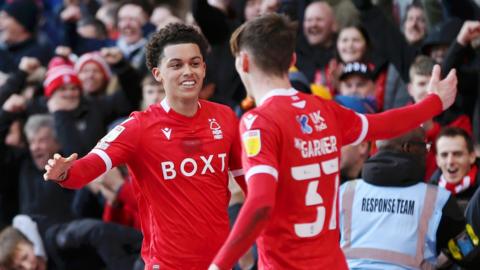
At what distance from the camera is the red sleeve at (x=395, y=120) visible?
550 cm

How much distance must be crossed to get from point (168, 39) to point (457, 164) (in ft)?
9.74

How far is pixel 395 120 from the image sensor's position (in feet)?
18.1

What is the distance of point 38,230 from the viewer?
Answer: 9273 millimetres

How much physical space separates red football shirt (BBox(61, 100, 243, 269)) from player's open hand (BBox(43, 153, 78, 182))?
41 centimetres

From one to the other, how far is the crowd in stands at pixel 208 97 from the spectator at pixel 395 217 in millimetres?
37

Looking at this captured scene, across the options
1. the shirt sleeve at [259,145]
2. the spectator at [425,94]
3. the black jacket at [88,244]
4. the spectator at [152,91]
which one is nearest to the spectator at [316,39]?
the spectator at [425,94]

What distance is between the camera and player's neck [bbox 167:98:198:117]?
20.0 ft

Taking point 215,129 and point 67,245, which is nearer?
point 215,129

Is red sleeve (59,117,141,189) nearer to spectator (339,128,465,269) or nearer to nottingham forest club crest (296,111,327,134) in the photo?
nottingham forest club crest (296,111,327,134)

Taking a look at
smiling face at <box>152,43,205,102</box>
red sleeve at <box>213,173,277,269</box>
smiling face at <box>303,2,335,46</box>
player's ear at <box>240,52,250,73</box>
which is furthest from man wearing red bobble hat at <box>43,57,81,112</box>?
red sleeve at <box>213,173,277,269</box>

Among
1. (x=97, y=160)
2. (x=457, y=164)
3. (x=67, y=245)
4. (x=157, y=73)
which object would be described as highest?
(x=157, y=73)

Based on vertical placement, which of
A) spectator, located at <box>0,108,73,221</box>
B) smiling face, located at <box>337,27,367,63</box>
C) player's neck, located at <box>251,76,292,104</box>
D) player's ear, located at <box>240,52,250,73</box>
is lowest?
spectator, located at <box>0,108,73,221</box>

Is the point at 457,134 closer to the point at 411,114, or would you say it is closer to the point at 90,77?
the point at 411,114

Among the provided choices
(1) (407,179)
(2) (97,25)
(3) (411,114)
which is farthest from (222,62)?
(3) (411,114)
